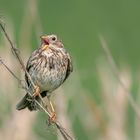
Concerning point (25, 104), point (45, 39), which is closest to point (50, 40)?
point (45, 39)

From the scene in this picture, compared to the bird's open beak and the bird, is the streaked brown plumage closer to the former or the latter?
the bird

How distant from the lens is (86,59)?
66.3 ft

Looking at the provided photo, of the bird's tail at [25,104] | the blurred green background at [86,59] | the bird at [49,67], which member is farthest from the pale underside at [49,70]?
the bird's tail at [25,104]

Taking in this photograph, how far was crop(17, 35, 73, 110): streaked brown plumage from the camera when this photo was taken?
1231cm

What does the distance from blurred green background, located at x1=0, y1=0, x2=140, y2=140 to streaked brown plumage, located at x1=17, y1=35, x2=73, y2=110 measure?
137mm

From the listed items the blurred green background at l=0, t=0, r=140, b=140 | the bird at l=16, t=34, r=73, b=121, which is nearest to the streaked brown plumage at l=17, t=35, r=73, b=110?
the bird at l=16, t=34, r=73, b=121

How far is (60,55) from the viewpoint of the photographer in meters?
12.4

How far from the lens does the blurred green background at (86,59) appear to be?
1255cm

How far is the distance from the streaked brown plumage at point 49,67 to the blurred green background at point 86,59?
0.45ft

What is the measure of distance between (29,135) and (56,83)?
0.58 m

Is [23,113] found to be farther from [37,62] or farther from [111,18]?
[111,18]

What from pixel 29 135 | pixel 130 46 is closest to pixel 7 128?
pixel 29 135

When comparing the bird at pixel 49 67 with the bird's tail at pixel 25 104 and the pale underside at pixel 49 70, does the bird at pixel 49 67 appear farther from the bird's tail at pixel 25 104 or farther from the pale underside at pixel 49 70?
the bird's tail at pixel 25 104

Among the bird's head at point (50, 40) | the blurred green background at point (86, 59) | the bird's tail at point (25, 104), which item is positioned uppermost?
the bird's head at point (50, 40)
